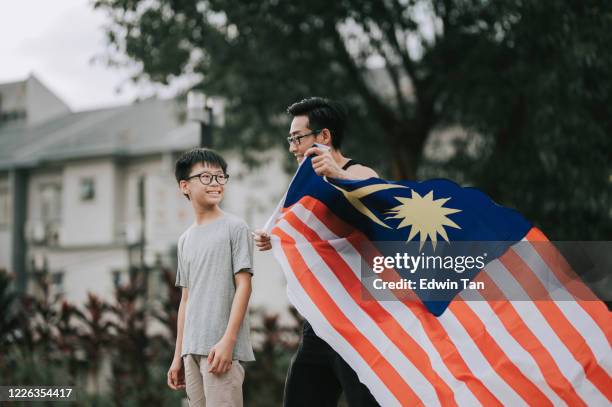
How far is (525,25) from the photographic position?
10.5m

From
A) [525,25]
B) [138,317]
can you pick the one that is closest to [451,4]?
[525,25]

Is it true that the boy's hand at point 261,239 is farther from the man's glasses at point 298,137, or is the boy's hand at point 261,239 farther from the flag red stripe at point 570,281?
the flag red stripe at point 570,281

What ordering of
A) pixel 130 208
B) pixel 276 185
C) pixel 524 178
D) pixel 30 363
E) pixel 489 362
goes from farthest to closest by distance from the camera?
1. pixel 130 208
2. pixel 276 185
3. pixel 524 178
4. pixel 30 363
5. pixel 489 362

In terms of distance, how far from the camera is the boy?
12.9 feet

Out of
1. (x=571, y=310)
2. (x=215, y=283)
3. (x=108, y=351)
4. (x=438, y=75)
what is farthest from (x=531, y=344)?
(x=438, y=75)

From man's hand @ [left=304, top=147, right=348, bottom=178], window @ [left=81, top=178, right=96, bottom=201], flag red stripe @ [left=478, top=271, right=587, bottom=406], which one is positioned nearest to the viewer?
flag red stripe @ [left=478, top=271, right=587, bottom=406]

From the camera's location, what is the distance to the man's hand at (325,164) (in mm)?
4105

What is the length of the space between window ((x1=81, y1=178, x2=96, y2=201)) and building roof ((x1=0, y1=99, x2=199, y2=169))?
112 cm

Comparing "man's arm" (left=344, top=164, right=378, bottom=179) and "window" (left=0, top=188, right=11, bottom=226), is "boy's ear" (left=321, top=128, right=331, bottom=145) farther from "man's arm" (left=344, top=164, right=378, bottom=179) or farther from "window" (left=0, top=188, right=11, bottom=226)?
"window" (left=0, top=188, right=11, bottom=226)

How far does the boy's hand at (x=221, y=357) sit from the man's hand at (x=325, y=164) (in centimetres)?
88

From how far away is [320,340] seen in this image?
417 centimetres

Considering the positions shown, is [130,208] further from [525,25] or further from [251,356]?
[251,356]

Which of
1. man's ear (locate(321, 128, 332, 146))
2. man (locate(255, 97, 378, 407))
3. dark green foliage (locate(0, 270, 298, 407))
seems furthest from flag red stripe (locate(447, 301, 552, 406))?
dark green foliage (locate(0, 270, 298, 407))

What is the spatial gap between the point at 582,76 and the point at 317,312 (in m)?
7.21
